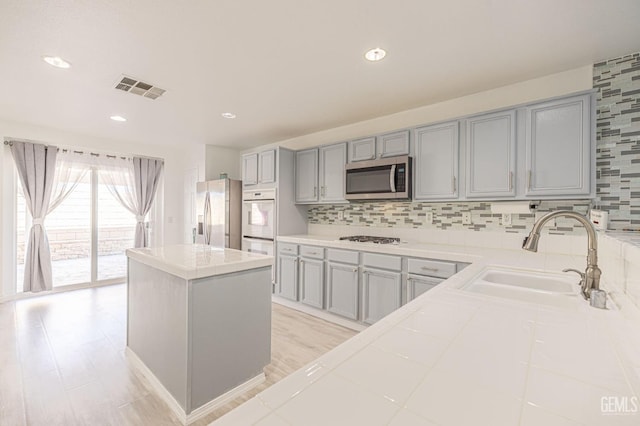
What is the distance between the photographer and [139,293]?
219 centimetres

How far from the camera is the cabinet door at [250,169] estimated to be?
4.14m

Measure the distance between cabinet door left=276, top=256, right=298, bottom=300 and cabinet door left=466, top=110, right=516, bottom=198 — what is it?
81.9 inches

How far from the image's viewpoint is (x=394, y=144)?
9.96 feet

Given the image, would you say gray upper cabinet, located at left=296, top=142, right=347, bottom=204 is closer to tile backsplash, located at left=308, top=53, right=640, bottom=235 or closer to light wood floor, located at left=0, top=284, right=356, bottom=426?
light wood floor, located at left=0, top=284, right=356, bottom=426

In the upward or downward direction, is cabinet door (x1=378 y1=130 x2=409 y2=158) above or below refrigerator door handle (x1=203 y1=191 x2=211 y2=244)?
above

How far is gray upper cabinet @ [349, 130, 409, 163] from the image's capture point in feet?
9.75

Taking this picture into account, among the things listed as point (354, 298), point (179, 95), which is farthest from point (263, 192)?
point (354, 298)

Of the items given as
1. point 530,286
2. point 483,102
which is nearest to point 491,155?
point 483,102

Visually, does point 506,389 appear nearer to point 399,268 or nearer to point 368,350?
point 368,350

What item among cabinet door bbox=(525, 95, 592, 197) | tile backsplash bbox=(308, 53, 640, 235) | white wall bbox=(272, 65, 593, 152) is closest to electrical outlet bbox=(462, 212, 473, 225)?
tile backsplash bbox=(308, 53, 640, 235)

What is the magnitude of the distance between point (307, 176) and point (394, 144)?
1.26 metres

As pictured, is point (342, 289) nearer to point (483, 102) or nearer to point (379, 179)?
point (379, 179)

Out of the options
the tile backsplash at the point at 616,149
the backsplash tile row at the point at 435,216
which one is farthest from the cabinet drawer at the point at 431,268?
the tile backsplash at the point at 616,149

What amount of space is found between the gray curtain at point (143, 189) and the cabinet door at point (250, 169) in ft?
6.42
